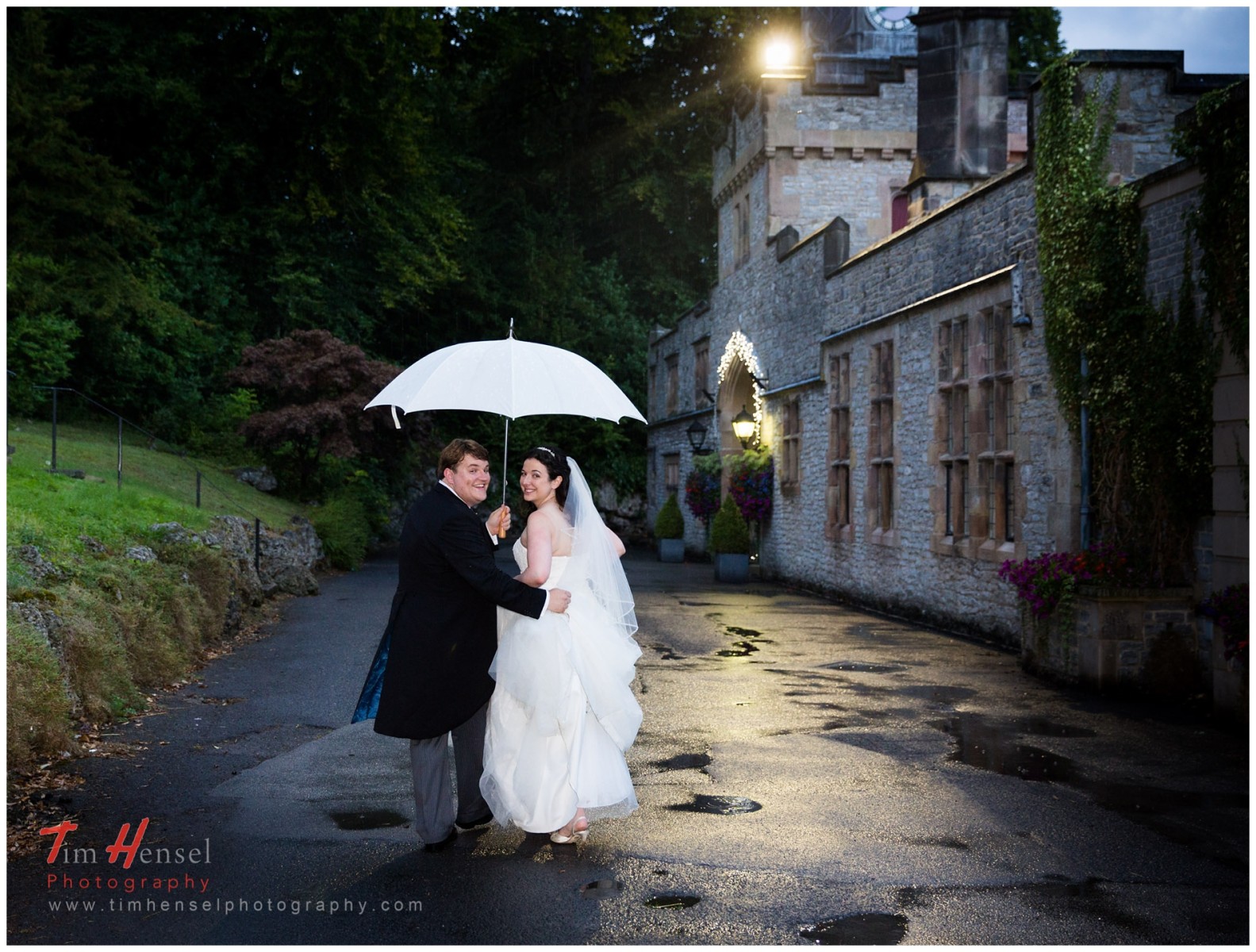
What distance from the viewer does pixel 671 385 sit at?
Answer: 31.7m

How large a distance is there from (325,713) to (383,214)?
21.8 m

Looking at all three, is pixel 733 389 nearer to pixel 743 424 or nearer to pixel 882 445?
pixel 743 424

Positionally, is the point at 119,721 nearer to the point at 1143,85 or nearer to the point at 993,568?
the point at 993,568

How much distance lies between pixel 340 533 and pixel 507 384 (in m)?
16.1

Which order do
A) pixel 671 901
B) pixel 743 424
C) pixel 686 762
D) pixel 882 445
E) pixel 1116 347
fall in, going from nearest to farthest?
pixel 671 901 → pixel 686 762 → pixel 1116 347 → pixel 882 445 → pixel 743 424

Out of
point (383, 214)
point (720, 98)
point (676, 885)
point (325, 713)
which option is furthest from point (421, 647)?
point (720, 98)

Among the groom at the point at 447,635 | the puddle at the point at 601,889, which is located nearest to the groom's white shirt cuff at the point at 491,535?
the groom at the point at 447,635

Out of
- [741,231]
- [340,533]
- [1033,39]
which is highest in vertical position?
[1033,39]

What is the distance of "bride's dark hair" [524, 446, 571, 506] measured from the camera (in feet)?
18.6

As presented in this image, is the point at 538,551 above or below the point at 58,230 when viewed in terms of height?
below

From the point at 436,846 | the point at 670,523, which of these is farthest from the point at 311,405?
the point at 436,846

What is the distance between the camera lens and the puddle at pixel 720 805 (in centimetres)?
Answer: 604

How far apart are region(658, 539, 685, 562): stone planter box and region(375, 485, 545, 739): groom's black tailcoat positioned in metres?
21.7

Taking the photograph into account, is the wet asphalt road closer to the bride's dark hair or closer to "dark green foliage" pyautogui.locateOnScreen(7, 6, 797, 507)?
the bride's dark hair
